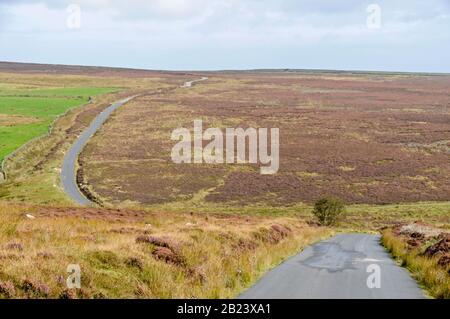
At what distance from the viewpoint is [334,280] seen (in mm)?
14797

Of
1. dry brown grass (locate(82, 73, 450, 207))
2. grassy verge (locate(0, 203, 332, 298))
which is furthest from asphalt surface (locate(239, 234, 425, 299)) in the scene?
dry brown grass (locate(82, 73, 450, 207))

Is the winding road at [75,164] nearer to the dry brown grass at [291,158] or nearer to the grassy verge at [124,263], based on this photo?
the dry brown grass at [291,158]

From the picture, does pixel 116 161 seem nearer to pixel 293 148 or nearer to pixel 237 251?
pixel 293 148

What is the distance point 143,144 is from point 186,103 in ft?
192

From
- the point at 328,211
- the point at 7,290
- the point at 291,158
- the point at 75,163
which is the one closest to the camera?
the point at 7,290

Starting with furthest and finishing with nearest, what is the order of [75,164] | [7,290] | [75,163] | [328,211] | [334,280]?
[75,163]
[75,164]
[328,211]
[334,280]
[7,290]

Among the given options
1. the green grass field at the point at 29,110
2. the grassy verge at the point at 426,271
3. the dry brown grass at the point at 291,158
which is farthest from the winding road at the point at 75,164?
the grassy verge at the point at 426,271

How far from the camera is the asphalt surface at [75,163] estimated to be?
2199 inches

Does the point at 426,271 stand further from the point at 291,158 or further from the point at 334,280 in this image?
the point at 291,158

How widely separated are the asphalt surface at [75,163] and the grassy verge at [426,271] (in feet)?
115

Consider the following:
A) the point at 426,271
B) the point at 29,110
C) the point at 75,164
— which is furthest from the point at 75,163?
the point at 426,271

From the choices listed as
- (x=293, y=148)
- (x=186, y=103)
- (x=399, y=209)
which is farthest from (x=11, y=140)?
(x=186, y=103)

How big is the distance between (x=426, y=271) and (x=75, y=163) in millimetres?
63431
